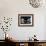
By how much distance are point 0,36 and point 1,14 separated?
0.78m

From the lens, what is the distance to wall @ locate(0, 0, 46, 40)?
4520 millimetres

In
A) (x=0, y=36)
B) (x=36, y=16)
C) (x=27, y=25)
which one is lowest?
(x=0, y=36)

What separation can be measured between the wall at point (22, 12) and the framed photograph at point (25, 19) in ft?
0.35

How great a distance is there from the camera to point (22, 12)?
457 centimetres

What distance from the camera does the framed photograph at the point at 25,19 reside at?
4555mm

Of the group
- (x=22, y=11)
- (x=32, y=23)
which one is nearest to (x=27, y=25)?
(x=32, y=23)

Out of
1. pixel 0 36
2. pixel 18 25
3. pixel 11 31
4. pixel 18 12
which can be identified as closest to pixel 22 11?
pixel 18 12

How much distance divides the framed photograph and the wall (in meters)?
0.11

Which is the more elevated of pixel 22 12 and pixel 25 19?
pixel 22 12

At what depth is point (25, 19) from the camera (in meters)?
4.60

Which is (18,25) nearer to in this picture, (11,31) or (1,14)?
(11,31)

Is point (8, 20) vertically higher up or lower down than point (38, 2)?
lower down

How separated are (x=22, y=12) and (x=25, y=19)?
27 cm

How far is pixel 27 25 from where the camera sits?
4.56 m
